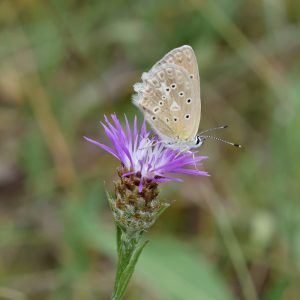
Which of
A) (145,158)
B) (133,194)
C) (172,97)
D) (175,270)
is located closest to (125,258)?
(133,194)

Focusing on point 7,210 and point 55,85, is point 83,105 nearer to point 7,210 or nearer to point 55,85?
point 55,85

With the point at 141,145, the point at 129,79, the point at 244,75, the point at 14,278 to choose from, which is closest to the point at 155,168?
the point at 141,145

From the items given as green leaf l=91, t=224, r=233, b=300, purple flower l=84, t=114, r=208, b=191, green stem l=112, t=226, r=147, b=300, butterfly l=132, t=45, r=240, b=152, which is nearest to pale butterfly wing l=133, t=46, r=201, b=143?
butterfly l=132, t=45, r=240, b=152

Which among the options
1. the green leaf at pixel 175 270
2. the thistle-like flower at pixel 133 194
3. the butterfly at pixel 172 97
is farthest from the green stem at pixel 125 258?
the green leaf at pixel 175 270

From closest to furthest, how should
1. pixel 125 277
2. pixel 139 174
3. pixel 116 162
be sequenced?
1. pixel 125 277
2. pixel 139 174
3. pixel 116 162

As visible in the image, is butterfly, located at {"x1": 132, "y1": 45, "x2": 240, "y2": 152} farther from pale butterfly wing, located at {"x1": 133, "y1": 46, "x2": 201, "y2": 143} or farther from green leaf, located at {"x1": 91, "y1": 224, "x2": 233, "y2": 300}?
green leaf, located at {"x1": 91, "y1": 224, "x2": 233, "y2": 300}

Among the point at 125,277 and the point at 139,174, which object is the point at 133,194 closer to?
the point at 139,174
